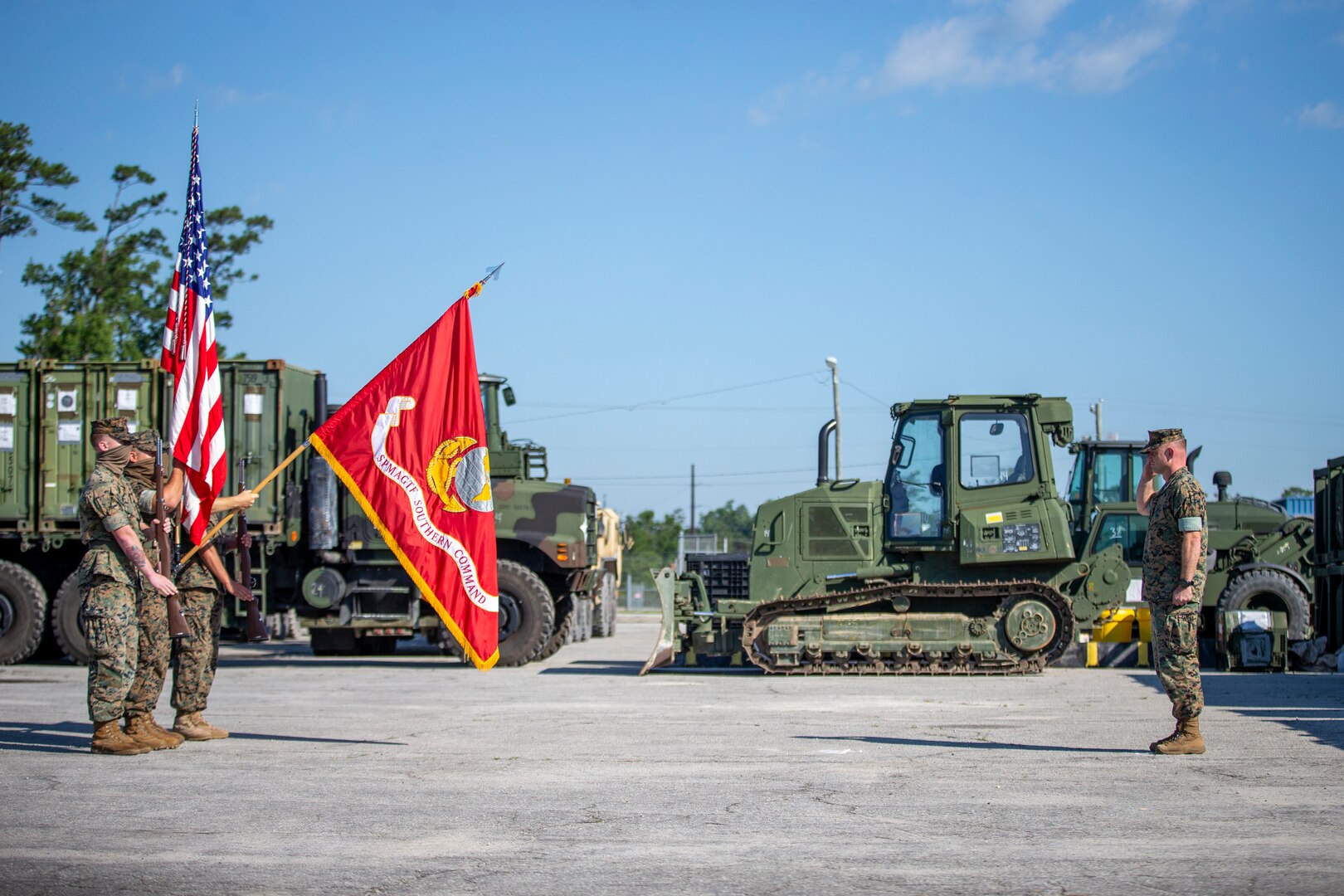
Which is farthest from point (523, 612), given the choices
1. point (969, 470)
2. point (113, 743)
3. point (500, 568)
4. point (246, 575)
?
point (113, 743)

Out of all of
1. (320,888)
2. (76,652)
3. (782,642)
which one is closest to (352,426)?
(320,888)

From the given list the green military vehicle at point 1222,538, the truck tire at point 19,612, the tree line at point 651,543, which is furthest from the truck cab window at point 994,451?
the tree line at point 651,543

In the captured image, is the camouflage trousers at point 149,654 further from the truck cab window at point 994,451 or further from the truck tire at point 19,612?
the truck cab window at point 994,451

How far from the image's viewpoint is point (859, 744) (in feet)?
30.6

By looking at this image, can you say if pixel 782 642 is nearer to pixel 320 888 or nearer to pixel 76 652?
pixel 76 652

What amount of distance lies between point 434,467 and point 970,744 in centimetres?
407

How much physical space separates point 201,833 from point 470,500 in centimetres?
369

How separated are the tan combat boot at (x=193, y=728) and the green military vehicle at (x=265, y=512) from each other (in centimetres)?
679

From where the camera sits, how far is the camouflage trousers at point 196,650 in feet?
31.3

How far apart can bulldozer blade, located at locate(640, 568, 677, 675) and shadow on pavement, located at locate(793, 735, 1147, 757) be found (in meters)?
5.40

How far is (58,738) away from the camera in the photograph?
9758 millimetres

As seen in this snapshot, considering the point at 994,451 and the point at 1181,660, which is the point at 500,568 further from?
the point at 1181,660

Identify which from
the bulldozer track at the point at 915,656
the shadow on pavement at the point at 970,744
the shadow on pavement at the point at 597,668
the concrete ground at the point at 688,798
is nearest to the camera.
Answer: the concrete ground at the point at 688,798

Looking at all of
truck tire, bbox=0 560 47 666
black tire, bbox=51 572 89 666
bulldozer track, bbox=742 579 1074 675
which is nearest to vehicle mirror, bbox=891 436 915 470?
bulldozer track, bbox=742 579 1074 675
